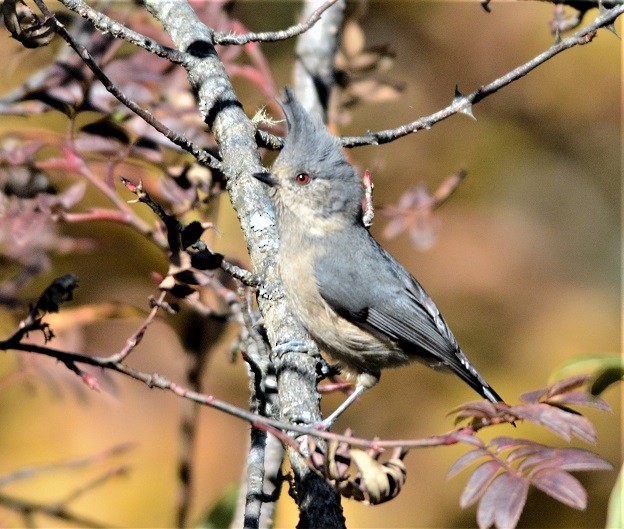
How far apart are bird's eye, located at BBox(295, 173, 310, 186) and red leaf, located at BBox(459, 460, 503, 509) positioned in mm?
1515

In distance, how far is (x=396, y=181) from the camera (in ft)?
13.5

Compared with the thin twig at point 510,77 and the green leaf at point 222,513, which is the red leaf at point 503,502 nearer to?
the thin twig at point 510,77

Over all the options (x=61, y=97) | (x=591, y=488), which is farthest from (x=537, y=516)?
(x=61, y=97)

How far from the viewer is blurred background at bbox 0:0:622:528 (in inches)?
126

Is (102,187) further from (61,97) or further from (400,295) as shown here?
(400,295)

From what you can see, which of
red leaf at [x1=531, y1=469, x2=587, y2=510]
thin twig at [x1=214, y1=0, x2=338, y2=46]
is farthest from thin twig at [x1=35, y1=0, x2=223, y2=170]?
red leaf at [x1=531, y1=469, x2=587, y2=510]

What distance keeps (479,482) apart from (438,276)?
9.23 feet

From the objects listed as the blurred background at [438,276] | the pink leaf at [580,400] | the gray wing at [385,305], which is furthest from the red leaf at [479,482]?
the blurred background at [438,276]

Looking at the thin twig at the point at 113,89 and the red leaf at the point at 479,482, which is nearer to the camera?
the red leaf at the point at 479,482

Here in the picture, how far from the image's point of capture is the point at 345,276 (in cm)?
270

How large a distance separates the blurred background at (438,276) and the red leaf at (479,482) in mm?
1483

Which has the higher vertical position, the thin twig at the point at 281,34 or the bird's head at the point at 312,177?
the bird's head at the point at 312,177

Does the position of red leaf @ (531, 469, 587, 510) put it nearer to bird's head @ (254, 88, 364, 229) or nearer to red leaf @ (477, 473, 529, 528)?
red leaf @ (477, 473, 529, 528)

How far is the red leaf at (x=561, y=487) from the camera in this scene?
3.82 ft
